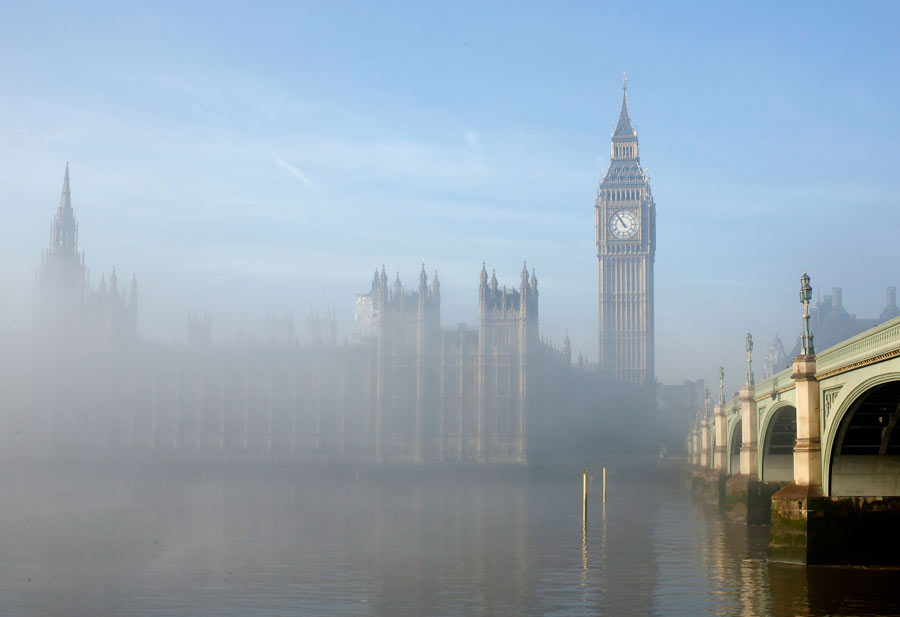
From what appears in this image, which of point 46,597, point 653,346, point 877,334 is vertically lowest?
point 46,597

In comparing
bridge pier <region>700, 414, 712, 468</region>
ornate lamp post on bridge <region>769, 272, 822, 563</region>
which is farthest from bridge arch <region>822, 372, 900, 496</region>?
bridge pier <region>700, 414, 712, 468</region>

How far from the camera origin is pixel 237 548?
42094mm

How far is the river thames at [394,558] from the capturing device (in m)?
28.7

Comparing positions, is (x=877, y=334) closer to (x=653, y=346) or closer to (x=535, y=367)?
(x=535, y=367)

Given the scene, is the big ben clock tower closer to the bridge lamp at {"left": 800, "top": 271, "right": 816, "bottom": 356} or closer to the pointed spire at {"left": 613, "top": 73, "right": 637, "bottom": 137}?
the pointed spire at {"left": 613, "top": 73, "right": 637, "bottom": 137}

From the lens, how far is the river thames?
94.2 feet

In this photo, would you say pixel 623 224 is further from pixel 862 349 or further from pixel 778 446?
A: pixel 862 349

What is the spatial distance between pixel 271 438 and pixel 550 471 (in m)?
25.8

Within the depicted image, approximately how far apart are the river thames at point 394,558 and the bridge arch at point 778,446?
276 cm

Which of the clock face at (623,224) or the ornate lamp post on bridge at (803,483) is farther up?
the clock face at (623,224)

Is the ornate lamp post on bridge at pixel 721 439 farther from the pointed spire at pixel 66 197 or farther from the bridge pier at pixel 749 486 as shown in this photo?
the pointed spire at pixel 66 197

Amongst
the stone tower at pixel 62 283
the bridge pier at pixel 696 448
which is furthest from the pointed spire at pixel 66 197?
the bridge pier at pixel 696 448

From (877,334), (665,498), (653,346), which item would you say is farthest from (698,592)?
(653,346)

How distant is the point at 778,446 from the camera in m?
49.2
